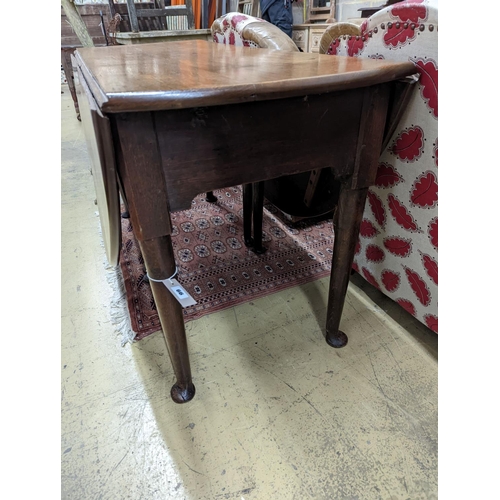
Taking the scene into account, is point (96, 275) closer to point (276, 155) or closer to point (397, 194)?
point (276, 155)

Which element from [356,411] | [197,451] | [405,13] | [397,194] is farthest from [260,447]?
[405,13]

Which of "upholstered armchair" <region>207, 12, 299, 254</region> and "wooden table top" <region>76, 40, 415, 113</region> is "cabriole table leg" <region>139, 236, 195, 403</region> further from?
"upholstered armchair" <region>207, 12, 299, 254</region>

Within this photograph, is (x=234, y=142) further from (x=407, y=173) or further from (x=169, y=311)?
(x=407, y=173)

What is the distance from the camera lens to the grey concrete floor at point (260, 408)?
813 mm

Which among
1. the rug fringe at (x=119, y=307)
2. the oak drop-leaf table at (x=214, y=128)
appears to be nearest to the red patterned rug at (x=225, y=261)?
the rug fringe at (x=119, y=307)

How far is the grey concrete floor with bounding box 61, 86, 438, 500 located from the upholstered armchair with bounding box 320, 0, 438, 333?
0.20 metres

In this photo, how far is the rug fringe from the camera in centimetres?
121

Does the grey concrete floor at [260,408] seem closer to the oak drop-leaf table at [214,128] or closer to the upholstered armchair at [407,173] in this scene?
the upholstered armchair at [407,173]

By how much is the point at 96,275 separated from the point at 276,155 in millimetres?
1140

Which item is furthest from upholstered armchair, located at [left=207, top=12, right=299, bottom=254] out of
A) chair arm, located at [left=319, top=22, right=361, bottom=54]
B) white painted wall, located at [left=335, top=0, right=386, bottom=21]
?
white painted wall, located at [left=335, top=0, right=386, bottom=21]

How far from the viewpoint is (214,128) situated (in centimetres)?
61

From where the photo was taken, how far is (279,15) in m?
3.82

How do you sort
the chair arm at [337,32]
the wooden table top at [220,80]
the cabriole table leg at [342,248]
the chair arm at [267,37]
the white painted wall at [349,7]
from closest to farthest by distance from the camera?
the wooden table top at [220,80] < the cabriole table leg at [342,248] < the chair arm at [337,32] < the chair arm at [267,37] < the white painted wall at [349,7]

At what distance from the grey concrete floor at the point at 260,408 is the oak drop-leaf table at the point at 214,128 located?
0.32 metres
